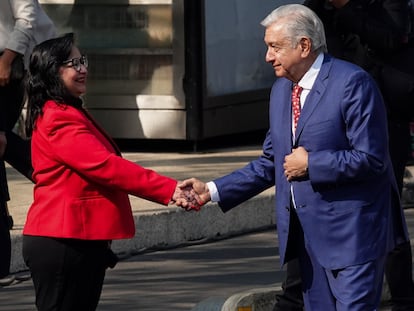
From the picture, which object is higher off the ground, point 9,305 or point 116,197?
point 116,197

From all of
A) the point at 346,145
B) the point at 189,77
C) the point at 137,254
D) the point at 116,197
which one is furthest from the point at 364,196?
the point at 189,77

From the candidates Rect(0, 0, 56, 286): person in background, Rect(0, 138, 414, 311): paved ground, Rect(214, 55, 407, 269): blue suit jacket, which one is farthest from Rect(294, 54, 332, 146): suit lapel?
Rect(0, 0, 56, 286): person in background

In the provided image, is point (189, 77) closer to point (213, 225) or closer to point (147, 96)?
point (147, 96)

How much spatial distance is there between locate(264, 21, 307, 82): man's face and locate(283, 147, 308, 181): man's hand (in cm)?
29

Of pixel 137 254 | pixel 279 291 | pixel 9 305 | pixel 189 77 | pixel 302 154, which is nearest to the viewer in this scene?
pixel 302 154

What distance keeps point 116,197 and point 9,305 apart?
6.93 ft

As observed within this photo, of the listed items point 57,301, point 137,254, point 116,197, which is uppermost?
point 116,197

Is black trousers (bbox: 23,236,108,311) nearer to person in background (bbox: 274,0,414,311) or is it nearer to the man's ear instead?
the man's ear

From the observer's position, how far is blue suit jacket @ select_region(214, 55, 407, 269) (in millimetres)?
5520

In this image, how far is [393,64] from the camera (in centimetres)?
711

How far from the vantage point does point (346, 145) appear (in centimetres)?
558

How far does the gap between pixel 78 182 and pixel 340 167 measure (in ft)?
3.13

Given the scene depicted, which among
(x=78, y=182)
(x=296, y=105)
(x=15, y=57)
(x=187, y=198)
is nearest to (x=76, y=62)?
(x=78, y=182)

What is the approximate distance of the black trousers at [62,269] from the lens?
559 cm
